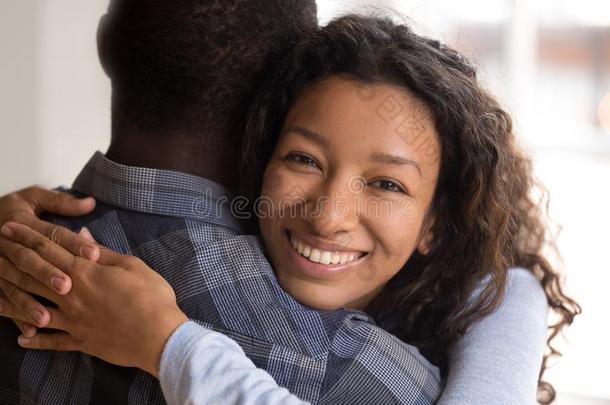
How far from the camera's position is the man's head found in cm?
106

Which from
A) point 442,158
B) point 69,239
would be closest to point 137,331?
point 69,239

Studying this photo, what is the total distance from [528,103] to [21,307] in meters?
2.53

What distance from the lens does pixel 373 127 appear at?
3.57ft

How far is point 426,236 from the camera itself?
Result: 125 cm

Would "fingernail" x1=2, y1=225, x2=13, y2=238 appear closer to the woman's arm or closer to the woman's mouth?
the woman's arm

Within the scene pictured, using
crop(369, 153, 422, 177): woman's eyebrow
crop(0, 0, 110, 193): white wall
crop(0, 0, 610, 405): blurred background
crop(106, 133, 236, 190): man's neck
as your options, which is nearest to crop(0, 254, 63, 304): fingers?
crop(106, 133, 236, 190): man's neck

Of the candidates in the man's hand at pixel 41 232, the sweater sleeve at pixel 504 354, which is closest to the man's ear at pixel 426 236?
the sweater sleeve at pixel 504 354

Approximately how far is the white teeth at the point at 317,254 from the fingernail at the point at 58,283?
0.99 feet

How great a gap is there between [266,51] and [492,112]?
0.35m

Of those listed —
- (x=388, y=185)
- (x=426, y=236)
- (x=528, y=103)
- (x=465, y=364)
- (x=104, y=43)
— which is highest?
(x=104, y=43)

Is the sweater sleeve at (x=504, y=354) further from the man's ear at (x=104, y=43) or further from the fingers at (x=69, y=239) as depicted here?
the man's ear at (x=104, y=43)

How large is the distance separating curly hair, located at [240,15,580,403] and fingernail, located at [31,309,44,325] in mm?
338

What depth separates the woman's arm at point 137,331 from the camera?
0.91m

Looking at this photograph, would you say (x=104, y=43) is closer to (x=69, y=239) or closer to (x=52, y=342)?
(x=69, y=239)
